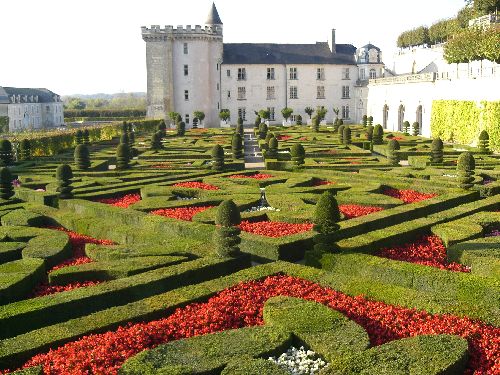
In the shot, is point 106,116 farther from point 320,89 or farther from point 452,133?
point 452,133

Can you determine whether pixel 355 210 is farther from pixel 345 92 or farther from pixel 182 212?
pixel 345 92

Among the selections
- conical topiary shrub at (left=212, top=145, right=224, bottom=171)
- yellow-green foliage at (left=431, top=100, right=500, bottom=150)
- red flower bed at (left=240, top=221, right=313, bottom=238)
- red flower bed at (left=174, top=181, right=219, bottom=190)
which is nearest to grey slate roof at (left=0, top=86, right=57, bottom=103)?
yellow-green foliage at (left=431, top=100, right=500, bottom=150)

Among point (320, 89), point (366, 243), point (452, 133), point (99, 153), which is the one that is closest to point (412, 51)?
point (320, 89)

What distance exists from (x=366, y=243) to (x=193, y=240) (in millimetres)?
3922

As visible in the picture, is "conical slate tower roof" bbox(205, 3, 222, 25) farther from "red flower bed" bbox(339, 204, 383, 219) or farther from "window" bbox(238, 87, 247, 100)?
"red flower bed" bbox(339, 204, 383, 219)

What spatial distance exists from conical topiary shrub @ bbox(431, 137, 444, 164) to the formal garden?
4.02m

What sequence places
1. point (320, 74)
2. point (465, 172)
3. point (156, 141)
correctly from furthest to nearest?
1. point (320, 74)
2. point (156, 141)
3. point (465, 172)

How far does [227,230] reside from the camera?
437 inches

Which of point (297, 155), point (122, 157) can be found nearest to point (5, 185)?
point (122, 157)

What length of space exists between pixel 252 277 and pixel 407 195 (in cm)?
916

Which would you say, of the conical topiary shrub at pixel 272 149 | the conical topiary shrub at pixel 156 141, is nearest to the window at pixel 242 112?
the conical topiary shrub at pixel 156 141

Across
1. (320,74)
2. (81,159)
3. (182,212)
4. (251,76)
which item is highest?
(320,74)

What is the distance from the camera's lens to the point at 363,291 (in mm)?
9305

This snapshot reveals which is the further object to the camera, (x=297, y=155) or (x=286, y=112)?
(x=286, y=112)
